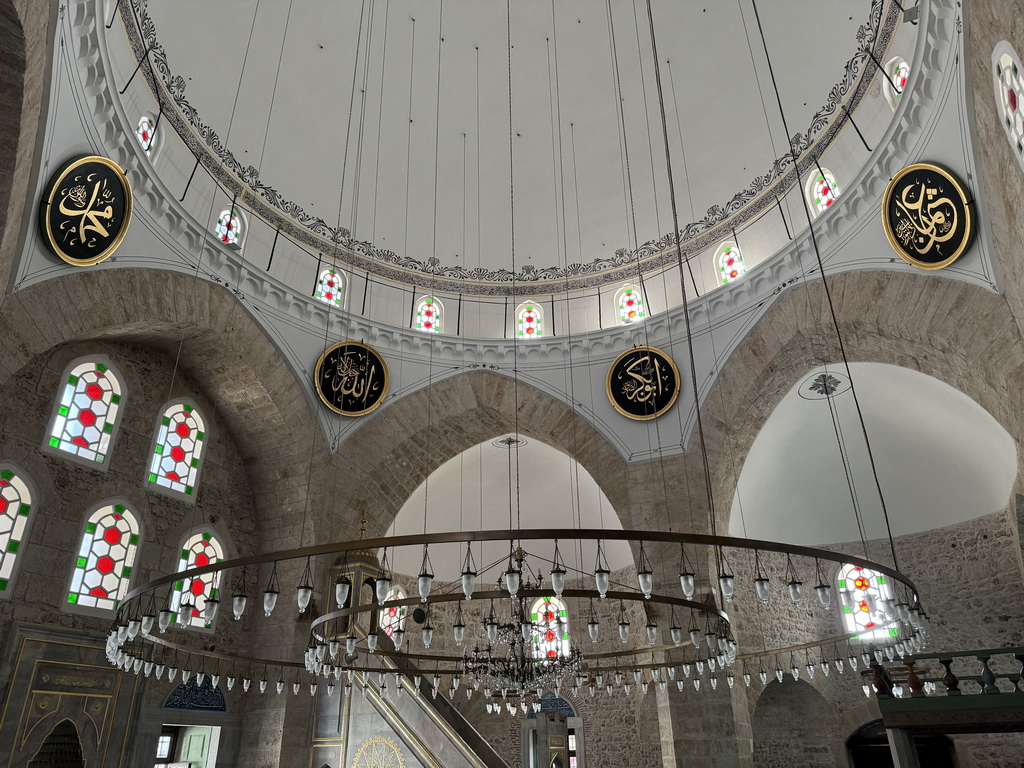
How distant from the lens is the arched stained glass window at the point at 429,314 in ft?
37.9

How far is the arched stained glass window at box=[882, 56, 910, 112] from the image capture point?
7665 millimetres

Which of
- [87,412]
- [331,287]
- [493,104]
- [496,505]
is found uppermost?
[493,104]

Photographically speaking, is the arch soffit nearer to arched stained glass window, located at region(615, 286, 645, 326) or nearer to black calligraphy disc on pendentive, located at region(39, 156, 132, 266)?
arched stained glass window, located at region(615, 286, 645, 326)

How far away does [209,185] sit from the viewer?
9.38 meters

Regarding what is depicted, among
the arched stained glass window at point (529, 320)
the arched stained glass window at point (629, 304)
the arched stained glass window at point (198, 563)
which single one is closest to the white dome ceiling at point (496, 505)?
the arched stained glass window at point (529, 320)

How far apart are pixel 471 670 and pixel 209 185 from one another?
7.18 m

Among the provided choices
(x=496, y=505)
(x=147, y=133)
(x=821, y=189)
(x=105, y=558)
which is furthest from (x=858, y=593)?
(x=147, y=133)

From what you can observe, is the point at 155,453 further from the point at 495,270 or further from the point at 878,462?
the point at 878,462

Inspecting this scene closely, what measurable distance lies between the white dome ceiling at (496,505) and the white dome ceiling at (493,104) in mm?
4007

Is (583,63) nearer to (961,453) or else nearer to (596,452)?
(596,452)

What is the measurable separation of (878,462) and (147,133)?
1154 centimetres

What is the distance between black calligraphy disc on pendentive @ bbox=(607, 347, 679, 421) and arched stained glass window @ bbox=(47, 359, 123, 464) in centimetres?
672

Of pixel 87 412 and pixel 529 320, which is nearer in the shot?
pixel 87 412

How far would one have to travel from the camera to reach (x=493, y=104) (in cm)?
1005
